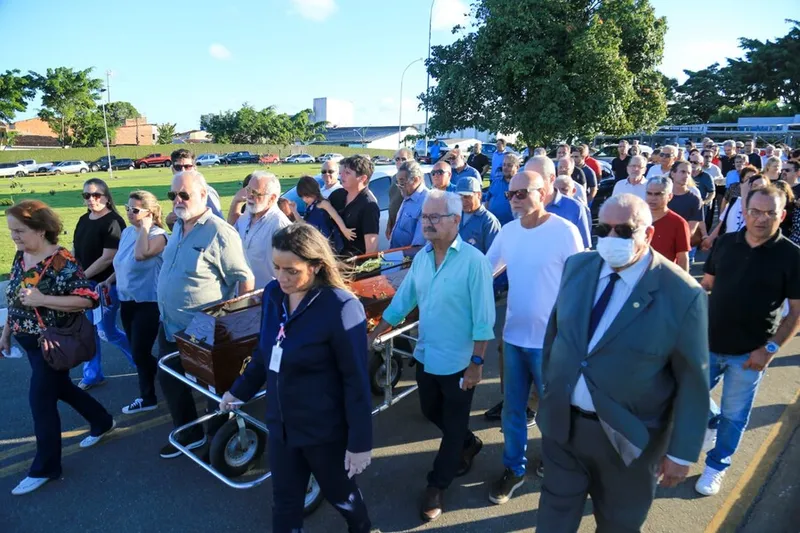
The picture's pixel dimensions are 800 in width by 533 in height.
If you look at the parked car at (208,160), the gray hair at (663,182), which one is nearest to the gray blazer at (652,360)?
the gray hair at (663,182)

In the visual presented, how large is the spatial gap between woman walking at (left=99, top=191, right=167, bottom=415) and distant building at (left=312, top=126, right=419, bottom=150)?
296 ft

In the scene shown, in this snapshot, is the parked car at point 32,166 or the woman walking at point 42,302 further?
the parked car at point 32,166

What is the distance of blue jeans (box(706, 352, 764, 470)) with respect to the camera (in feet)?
11.2

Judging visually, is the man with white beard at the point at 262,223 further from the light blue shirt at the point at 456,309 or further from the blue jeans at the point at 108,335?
the light blue shirt at the point at 456,309

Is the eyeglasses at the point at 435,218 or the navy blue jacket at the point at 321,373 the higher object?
the eyeglasses at the point at 435,218

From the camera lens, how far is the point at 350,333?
7.87ft

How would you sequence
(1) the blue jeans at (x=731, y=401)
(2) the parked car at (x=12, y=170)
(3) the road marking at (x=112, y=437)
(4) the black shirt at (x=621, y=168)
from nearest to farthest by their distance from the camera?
(1) the blue jeans at (x=731, y=401) → (3) the road marking at (x=112, y=437) → (4) the black shirt at (x=621, y=168) → (2) the parked car at (x=12, y=170)

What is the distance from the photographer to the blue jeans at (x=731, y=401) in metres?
3.41

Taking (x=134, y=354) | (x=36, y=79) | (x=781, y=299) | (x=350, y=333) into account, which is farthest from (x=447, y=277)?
(x=36, y=79)

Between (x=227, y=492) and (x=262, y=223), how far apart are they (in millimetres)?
2129

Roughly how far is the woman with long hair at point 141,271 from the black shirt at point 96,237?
40 centimetres

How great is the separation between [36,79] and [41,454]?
230 feet

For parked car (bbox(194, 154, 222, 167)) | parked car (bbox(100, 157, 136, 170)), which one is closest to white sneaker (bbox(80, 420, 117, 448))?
parked car (bbox(194, 154, 222, 167))

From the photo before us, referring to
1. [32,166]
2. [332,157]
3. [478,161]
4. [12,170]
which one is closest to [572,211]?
[332,157]
